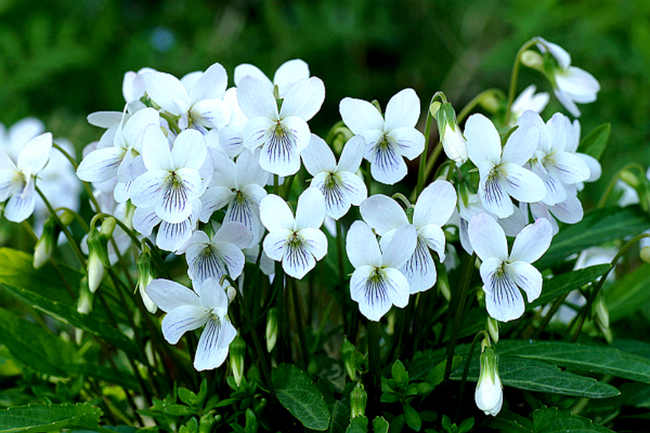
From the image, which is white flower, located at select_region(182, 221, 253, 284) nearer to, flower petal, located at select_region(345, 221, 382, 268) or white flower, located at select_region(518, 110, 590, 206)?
flower petal, located at select_region(345, 221, 382, 268)

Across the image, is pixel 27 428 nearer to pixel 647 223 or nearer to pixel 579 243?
pixel 579 243

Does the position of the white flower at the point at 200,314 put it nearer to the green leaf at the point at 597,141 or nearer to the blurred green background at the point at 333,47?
the green leaf at the point at 597,141

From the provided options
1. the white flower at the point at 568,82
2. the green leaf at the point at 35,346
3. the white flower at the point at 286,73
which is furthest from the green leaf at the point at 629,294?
the green leaf at the point at 35,346

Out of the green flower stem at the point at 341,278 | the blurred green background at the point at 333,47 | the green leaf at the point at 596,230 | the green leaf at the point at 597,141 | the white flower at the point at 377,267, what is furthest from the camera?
the blurred green background at the point at 333,47

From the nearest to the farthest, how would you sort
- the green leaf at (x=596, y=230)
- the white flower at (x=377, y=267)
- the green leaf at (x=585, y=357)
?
the white flower at (x=377, y=267) < the green leaf at (x=585, y=357) < the green leaf at (x=596, y=230)

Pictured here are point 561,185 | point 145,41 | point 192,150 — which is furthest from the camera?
point 145,41

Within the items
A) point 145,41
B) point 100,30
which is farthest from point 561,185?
point 100,30
